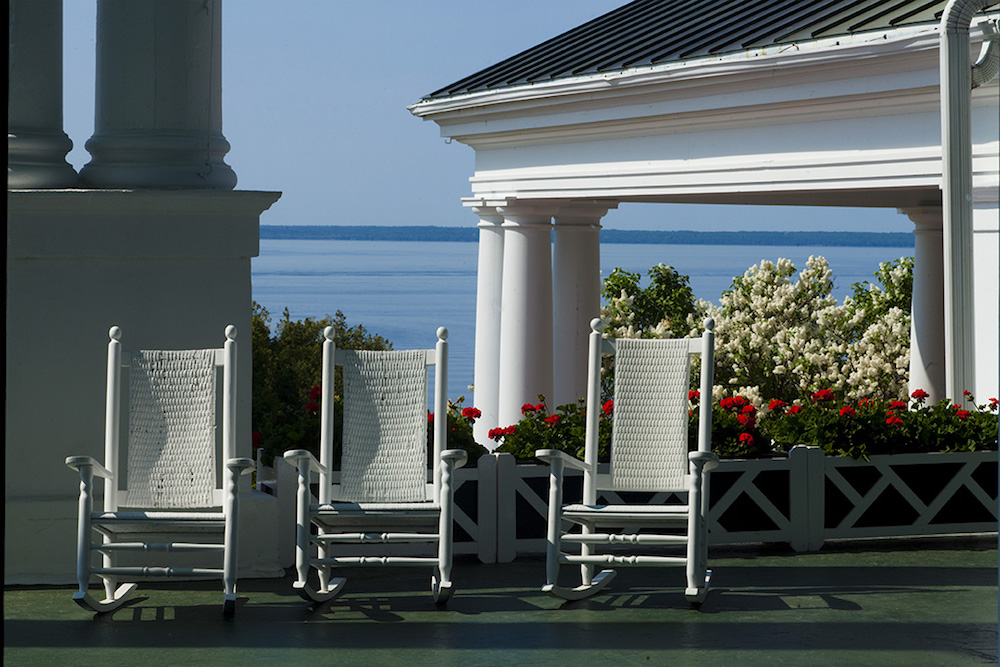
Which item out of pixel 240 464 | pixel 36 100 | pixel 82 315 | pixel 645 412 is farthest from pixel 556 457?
pixel 36 100

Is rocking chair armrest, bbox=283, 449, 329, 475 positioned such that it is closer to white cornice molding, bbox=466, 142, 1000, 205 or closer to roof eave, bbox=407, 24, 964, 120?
white cornice molding, bbox=466, 142, 1000, 205

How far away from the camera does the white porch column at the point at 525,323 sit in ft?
38.1

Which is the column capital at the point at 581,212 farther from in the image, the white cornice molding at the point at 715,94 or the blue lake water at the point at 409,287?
the blue lake water at the point at 409,287

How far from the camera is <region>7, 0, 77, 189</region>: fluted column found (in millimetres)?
5918

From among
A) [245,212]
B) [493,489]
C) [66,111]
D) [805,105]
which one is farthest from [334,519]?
[805,105]

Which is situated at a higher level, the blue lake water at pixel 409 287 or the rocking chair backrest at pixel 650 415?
the blue lake water at pixel 409 287

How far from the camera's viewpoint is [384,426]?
5543 millimetres

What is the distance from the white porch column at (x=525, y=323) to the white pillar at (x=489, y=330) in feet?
1.16

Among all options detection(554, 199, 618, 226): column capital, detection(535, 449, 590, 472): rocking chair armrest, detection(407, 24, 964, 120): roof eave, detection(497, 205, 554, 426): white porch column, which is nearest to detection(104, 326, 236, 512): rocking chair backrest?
detection(535, 449, 590, 472): rocking chair armrest

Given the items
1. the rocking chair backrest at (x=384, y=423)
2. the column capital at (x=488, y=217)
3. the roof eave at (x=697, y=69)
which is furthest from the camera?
the column capital at (x=488, y=217)

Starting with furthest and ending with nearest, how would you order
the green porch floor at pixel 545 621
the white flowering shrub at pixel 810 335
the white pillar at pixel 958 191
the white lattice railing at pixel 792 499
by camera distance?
the white flowering shrub at pixel 810 335 → the white pillar at pixel 958 191 → the white lattice railing at pixel 792 499 → the green porch floor at pixel 545 621

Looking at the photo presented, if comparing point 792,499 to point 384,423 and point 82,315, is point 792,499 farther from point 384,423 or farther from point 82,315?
point 82,315

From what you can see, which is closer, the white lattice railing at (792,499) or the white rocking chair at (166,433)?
the white rocking chair at (166,433)

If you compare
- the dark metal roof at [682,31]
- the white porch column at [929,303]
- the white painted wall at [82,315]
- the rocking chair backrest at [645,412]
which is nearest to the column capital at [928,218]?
the white porch column at [929,303]
